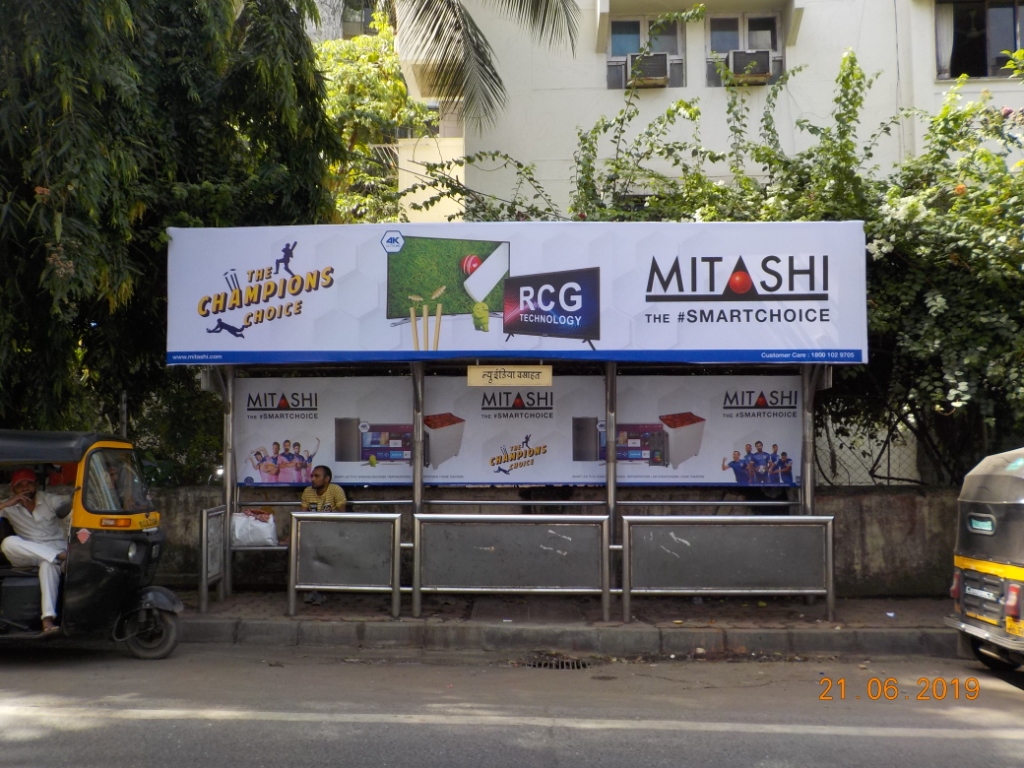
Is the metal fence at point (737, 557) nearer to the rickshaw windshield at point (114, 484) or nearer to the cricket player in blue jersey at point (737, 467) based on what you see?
the cricket player in blue jersey at point (737, 467)

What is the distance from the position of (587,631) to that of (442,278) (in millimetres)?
3521

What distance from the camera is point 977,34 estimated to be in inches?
641

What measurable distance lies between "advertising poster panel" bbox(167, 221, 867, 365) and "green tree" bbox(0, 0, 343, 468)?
1.24 metres

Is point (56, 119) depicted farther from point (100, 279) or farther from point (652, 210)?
point (652, 210)

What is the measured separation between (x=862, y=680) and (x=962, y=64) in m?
13.1

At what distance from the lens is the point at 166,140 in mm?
9680

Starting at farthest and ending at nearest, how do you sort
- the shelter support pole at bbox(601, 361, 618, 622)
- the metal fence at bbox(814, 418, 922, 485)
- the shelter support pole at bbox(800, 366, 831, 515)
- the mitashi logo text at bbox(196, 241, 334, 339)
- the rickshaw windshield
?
the metal fence at bbox(814, 418, 922, 485) < the shelter support pole at bbox(601, 361, 618, 622) < the shelter support pole at bbox(800, 366, 831, 515) < the mitashi logo text at bbox(196, 241, 334, 339) < the rickshaw windshield

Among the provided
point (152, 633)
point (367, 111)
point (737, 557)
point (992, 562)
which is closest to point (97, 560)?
point (152, 633)

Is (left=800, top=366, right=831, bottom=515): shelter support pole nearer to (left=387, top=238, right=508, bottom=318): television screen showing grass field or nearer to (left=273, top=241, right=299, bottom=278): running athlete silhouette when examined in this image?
(left=387, top=238, right=508, bottom=318): television screen showing grass field

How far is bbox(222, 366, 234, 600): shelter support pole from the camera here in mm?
9281

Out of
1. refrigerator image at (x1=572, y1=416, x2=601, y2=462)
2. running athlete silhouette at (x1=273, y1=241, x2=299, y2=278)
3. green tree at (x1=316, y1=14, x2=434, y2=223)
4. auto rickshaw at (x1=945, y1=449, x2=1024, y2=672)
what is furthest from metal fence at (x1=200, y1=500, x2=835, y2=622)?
green tree at (x1=316, y1=14, x2=434, y2=223)

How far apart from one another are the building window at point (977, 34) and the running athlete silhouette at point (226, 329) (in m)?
13.6

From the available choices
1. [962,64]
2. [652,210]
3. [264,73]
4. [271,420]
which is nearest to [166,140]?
[264,73]
